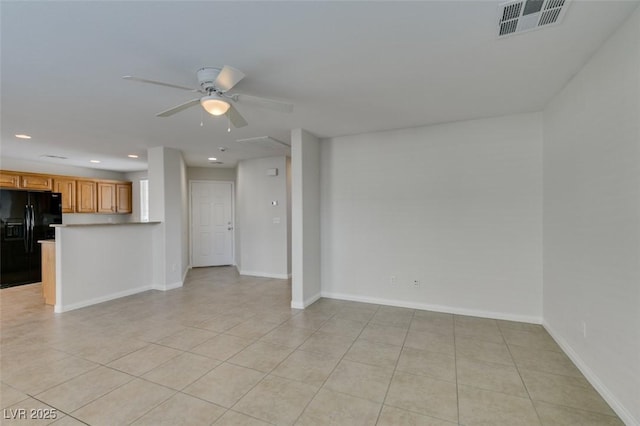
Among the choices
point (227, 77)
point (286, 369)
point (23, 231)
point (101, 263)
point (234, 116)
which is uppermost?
point (227, 77)

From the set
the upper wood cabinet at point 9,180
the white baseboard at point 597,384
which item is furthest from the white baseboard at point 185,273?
the white baseboard at point 597,384

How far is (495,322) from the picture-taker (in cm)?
354

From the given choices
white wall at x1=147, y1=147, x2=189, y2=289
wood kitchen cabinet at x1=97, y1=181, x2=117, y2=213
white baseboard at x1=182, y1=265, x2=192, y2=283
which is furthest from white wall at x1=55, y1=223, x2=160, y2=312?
wood kitchen cabinet at x1=97, y1=181, x2=117, y2=213

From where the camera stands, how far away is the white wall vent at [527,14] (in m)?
1.67

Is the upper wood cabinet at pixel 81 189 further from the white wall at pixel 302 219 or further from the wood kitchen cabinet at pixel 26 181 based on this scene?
the white wall at pixel 302 219

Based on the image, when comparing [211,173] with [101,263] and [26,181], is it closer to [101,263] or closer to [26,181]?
[101,263]

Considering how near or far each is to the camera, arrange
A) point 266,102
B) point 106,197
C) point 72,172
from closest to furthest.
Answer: point 266,102 → point 72,172 → point 106,197

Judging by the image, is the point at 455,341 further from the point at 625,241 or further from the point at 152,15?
the point at 152,15

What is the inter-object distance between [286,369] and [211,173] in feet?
19.2

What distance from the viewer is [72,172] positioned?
688 cm

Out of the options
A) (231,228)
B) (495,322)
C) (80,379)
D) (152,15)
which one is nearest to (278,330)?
(80,379)

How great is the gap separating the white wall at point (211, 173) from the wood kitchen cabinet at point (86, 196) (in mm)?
2278

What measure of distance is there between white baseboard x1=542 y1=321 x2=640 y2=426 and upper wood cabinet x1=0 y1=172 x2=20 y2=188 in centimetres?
892

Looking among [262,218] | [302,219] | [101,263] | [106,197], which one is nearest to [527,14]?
[302,219]
